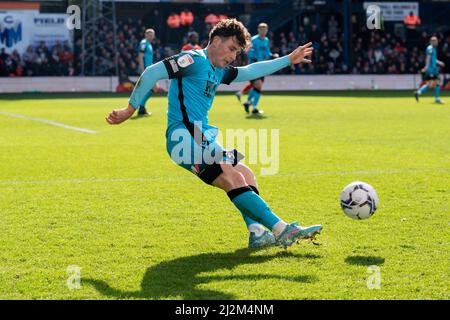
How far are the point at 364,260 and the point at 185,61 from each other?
80.0 inches

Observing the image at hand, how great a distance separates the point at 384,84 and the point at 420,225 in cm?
3108

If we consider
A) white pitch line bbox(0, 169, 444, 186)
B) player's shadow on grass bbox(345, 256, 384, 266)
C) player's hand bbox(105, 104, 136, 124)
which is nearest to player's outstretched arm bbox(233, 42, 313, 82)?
player's hand bbox(105, 104, 136, 124)

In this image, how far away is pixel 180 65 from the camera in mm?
5621

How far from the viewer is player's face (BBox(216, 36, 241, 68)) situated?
5801 millimetres

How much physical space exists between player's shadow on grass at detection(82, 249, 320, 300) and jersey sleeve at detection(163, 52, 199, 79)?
1.42 metres

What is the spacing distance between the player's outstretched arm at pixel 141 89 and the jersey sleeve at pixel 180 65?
4 cm

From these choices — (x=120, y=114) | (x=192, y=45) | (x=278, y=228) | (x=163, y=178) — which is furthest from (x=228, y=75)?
(x=192, y=45)

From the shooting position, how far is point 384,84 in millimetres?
36656

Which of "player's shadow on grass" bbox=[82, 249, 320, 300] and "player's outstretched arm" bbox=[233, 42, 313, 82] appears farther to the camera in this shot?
"player's outstretched arm" bbox=[233, 42, 313, 82]

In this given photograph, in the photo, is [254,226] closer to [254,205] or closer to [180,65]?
[254,205]

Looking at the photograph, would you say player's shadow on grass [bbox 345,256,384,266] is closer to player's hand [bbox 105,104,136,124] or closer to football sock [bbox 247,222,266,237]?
football sock [bbox 247,222,266,237]
